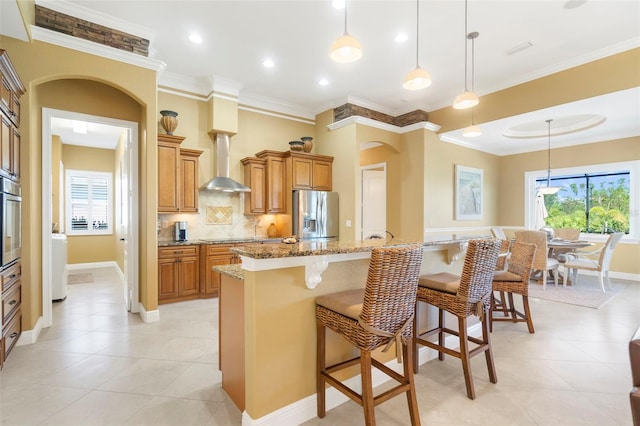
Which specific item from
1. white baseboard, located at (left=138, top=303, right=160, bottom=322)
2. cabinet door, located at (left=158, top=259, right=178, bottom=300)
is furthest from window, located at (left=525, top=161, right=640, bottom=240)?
white baseboard, located at (left=138, top=303, right=160, bottom=322)

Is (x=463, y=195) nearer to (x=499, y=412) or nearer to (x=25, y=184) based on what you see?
(x=499, y=412)

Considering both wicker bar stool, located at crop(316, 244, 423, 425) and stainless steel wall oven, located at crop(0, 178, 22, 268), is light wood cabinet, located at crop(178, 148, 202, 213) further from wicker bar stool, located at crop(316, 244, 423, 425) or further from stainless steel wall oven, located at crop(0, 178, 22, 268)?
wicker bar stool, located at crop(316, 244, 423, 425)

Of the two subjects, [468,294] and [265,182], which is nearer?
[468,294]

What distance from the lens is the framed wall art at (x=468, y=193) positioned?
6445 mm

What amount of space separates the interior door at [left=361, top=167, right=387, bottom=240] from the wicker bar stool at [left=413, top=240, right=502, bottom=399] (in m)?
4.25

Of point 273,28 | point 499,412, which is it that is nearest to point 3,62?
point 273,28

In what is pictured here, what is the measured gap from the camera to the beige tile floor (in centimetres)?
189

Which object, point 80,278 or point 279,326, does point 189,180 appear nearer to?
point 279,326

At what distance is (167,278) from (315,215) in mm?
2583

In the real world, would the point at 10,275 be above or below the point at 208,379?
above

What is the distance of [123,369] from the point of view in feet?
8.07

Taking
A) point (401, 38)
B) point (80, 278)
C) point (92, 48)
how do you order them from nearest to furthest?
point (92, 48) → point (401, 38) → point (80, 278)

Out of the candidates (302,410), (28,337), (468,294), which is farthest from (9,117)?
(468,294)

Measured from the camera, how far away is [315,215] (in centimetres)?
539
